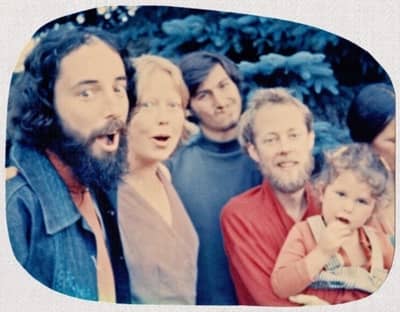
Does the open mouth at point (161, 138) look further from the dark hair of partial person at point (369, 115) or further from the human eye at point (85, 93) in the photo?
the dark hair of partial person at point (369, 115)

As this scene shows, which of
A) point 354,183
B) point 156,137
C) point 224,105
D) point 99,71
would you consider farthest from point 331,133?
point 99,71

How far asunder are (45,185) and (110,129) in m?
0.16

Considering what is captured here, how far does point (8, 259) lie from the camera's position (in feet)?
4.45

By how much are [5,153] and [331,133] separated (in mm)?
623

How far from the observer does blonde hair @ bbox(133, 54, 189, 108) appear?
140 centimetres

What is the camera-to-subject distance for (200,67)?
1410 mm

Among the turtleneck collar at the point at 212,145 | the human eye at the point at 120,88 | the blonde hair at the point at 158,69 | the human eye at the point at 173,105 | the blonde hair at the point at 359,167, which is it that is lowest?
the blonde hair at the point at 359,167

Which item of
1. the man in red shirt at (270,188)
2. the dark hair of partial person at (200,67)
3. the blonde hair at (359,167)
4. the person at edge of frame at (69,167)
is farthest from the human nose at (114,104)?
the blonde hair at (359,167)

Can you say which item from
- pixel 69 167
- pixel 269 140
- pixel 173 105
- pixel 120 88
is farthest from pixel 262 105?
pixel 69 167

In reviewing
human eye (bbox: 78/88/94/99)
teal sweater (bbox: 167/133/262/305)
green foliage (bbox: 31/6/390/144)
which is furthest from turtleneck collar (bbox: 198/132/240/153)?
human eye (bbox: 78/88/94/99)

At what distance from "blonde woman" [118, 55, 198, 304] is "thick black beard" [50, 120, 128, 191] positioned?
0.06 ft

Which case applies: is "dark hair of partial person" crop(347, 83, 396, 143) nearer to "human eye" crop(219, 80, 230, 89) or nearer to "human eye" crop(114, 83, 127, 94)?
"human eye" crop(219, 80, 230, 89)

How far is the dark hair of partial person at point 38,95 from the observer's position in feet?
4.49

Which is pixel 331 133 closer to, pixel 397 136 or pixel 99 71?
pixel 397 136
